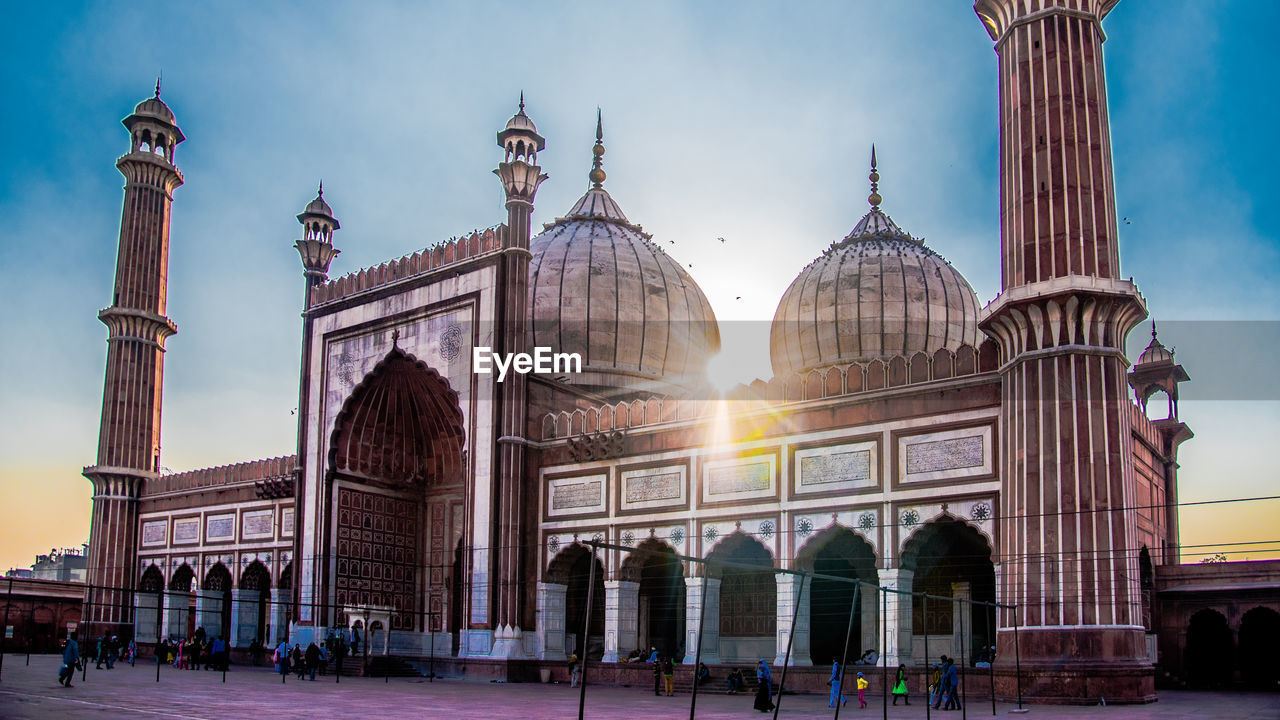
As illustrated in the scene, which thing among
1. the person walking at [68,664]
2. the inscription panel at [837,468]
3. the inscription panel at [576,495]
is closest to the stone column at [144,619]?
the inscription panel at [576,495]

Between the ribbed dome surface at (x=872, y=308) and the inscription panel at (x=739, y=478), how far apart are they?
6650mm

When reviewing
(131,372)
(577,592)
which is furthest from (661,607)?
(131,372)

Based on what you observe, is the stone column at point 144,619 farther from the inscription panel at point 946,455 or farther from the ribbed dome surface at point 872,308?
the inscription panel at point 946,455

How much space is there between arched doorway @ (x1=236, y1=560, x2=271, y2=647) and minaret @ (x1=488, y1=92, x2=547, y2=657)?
24.1ft

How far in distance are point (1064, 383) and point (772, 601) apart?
6614 millimetres

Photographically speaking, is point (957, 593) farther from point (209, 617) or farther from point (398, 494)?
point (209, 617)

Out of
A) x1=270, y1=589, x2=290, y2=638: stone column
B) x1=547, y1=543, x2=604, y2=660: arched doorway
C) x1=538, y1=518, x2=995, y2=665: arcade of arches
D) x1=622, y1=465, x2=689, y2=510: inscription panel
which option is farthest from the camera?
x1=270, y1=589, x2=290, y2=638: stone column

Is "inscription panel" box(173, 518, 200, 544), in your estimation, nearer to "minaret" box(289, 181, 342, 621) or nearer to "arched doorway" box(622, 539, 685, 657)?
"minaret" box(289, 181, 342, 621)

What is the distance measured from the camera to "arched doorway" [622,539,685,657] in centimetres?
1938

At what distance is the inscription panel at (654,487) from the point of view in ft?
56.6

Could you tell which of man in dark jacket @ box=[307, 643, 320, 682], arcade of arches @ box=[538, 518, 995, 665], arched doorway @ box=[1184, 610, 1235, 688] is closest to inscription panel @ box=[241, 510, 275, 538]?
man in dark jacket @ box=[307, 643, 320, 682]

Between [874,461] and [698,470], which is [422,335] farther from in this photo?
[874,461]

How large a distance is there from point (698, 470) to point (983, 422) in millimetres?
4491

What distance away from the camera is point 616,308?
935 inches
